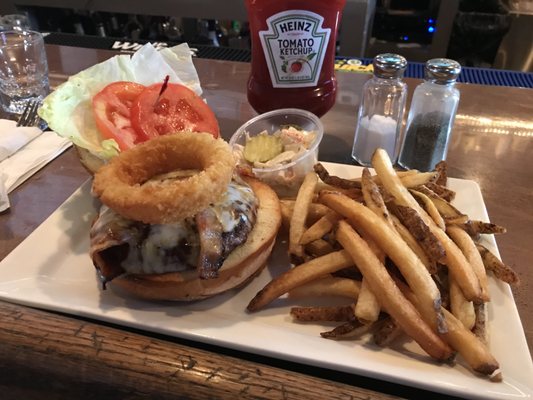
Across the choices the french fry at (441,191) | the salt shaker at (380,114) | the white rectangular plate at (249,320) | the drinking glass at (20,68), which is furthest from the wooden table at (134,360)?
the drinking glass at (20,68)

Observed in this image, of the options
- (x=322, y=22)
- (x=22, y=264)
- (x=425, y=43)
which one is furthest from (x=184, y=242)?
(x=425, y=43)

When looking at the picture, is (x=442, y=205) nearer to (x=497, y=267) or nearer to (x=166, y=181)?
(x=497, y=267)

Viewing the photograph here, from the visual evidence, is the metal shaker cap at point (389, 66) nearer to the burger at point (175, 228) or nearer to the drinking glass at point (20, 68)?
the burger at point (175, 228)

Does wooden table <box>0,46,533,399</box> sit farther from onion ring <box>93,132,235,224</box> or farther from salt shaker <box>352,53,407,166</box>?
salt shaker <box>352,53,407,166</box>

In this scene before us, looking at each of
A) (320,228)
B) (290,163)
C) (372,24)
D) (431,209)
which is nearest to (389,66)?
(290,163)

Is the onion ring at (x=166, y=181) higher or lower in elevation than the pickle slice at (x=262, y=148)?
higher

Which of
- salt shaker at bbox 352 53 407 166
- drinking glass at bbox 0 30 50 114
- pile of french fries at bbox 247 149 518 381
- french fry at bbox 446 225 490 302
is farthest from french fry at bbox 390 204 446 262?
drinking glass at bbox 0 30 50 114
